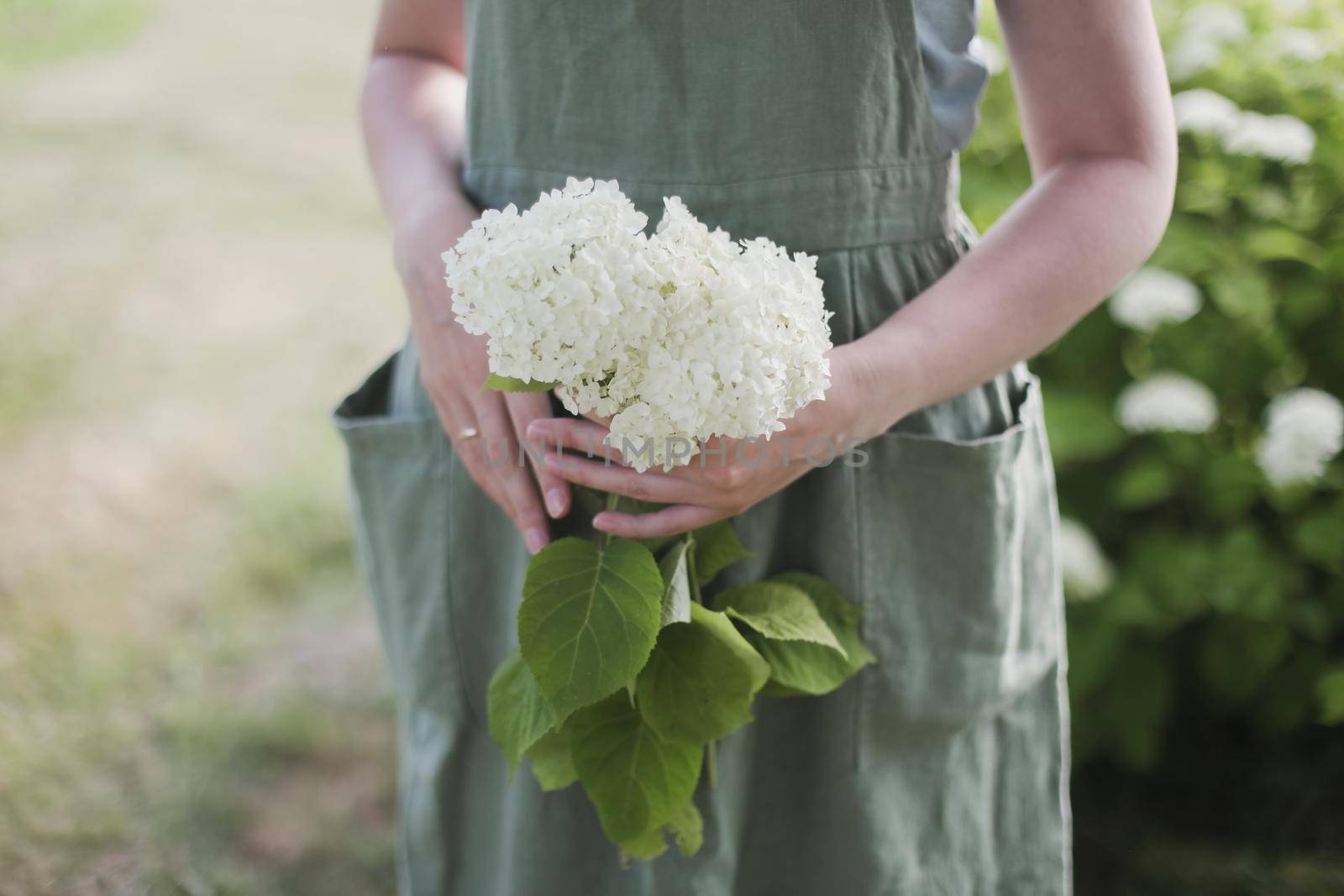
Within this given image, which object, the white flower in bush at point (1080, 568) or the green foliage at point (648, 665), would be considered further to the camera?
the white flower in bush at point (1080, 568)

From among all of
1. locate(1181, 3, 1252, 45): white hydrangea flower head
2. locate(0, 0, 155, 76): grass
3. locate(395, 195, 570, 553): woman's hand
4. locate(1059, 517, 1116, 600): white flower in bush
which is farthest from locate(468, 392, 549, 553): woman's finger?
locate(0, 0, 155, 76): grass

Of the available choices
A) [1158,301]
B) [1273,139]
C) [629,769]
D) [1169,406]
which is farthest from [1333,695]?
[629,769]

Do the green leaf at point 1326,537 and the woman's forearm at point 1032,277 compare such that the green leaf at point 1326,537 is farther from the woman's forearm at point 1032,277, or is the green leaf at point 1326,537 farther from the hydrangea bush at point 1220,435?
the woman's forearm at point 1032,277

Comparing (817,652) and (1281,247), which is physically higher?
(1281,247)

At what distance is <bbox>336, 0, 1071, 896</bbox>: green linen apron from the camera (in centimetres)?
110

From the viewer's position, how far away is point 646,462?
0.92 meters

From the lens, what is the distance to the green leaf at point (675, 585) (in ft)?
3.33

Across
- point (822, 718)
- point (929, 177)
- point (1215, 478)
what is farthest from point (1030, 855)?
point (1215, 478)

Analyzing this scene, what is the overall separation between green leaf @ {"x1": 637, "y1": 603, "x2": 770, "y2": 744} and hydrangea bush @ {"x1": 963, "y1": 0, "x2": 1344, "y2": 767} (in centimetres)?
172

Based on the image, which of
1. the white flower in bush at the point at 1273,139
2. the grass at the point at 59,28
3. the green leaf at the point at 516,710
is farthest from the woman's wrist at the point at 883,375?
the grass at the point at 59,28

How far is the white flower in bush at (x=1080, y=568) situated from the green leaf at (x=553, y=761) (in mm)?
1678

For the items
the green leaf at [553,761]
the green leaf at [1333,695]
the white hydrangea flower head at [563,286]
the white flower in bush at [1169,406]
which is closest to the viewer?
the white hydrangea flower head at [563,286]

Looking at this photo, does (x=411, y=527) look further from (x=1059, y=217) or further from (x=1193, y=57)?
(x=1193, y=57)

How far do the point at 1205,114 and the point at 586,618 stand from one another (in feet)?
8.00
